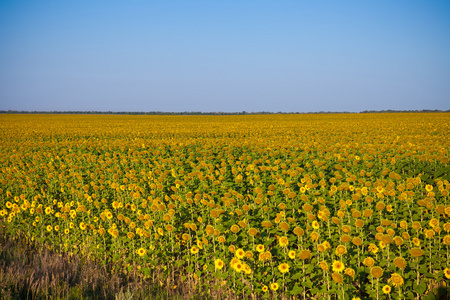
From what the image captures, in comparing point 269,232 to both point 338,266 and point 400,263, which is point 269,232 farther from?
point 400,263

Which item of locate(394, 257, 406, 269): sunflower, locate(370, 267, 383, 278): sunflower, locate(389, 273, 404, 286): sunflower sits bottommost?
locate(389, 273, 404, 286): sunflower

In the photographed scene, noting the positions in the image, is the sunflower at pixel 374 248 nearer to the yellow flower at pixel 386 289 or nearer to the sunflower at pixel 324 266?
the yellow flower at pixel 386 289

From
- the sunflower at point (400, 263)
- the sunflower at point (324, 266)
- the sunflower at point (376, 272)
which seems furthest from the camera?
the sunflower at point (324, 266)

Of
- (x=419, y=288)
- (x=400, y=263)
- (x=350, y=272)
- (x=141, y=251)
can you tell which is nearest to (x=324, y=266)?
(x=350, y=272)

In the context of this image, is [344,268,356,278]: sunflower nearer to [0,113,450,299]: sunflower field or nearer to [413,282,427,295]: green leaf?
[0,113,450,299]: sunflower field

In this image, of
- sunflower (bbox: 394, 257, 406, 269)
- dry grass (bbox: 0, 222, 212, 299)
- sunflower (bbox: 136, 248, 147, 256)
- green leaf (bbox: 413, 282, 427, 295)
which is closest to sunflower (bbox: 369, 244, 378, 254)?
sunflower (bbox: 394, 257, 406, 269)

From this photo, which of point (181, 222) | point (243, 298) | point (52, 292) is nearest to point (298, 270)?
point (243, 298)

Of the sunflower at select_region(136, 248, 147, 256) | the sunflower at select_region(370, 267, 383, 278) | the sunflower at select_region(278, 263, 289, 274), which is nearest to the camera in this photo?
the sunflower at select_region(370, 267, 383, 278)

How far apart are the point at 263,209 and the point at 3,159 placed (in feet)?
33.8

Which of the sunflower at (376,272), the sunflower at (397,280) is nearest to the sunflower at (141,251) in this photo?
the sunflower at (376,272)

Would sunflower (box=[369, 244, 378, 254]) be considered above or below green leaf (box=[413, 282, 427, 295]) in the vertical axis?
above

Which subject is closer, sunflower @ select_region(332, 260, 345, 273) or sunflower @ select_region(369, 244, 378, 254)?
sunflower @ select_region(332, 260, 345, 273)

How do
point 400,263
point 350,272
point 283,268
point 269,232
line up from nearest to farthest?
point 400,263
point 350,272
point 283,268
point 269,232

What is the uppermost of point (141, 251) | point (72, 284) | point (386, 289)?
point (386, 289)
